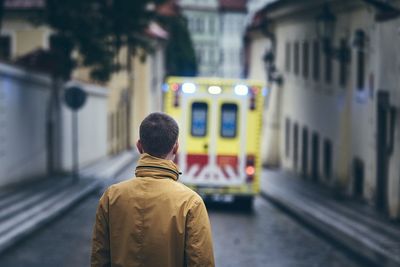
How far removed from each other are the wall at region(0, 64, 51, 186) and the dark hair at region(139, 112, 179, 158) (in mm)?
16616

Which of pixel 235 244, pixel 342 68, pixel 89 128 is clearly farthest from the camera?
pixel 89 128

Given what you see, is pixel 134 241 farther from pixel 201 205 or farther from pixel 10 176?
pixel 10 176

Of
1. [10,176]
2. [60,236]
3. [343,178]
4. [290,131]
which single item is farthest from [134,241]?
[290,131]

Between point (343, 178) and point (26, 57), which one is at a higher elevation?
point (26, 57)

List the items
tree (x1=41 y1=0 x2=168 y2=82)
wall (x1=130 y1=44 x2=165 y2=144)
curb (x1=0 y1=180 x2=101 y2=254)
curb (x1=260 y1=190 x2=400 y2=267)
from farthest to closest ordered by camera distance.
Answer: wall (x1=130 y1=44 x2=165 y2=144) → tree (x1=41 y1=0 x2=168 y2=82) → curb (x1=0 y1=180 x2=101 y2=254) → curb (x1=260 y1=190 x2=400 y2=267)

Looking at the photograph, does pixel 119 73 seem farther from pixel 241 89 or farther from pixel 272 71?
pixel 241 89

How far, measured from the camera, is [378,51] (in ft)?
66.2

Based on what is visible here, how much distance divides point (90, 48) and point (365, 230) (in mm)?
12544

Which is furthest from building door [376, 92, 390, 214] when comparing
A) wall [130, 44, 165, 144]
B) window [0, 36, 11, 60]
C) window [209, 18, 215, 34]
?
window [209, 18, 215, 34]

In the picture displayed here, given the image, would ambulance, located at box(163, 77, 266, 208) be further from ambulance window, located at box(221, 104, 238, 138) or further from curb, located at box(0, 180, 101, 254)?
curb, located at box(0, 180, 101, 254)

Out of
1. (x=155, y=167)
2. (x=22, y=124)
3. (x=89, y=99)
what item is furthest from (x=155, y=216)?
(x=89, y=99)

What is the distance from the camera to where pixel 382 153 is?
20.1m

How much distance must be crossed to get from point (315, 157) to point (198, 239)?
83.9 ft

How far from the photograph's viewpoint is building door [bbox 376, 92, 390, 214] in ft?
64.3
